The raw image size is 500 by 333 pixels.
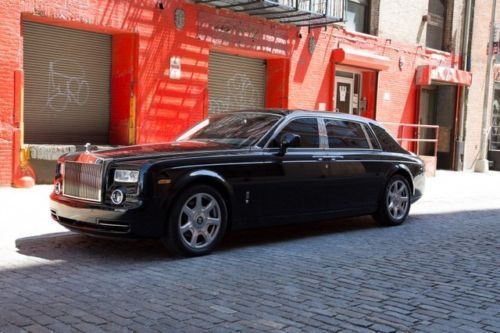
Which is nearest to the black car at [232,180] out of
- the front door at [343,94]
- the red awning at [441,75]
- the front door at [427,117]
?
the front door at [343,94]

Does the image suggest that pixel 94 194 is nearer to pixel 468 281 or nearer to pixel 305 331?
pixel 305 331

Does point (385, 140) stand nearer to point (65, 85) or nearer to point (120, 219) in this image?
point (120, 219)

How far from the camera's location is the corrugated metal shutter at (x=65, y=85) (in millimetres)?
11773

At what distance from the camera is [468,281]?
19.2 ft

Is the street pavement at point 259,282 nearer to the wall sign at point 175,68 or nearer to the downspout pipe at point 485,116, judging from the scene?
the wall sign at point 175,68

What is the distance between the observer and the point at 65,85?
12266mm

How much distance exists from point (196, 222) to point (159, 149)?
0.95m

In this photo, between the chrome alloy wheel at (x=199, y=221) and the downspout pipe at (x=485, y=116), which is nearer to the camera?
the chrome alloy wheel at (x=199, y=221)

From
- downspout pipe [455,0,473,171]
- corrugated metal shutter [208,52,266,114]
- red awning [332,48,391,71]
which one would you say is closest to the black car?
corrugated metal shutter [208,52,266,114]

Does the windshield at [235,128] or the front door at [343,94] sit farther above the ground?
the front door at [343,94]

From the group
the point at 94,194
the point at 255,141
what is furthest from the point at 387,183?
the point at 94,194

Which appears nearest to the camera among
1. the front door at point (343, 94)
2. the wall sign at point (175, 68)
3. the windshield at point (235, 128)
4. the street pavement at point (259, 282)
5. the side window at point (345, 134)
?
the street pavement at point (259, 282)

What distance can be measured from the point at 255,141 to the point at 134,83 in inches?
247

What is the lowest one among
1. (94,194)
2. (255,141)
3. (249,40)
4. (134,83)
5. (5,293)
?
(5,293)
